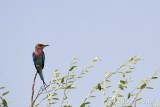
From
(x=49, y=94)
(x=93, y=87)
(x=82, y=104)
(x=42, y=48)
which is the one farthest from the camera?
(x=42, y=48)

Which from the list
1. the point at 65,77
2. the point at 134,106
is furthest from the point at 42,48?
the point at 134,106

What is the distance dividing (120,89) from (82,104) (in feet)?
2.15

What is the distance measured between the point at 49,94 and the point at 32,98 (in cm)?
34

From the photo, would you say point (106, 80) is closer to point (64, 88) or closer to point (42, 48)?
point (64, 88)

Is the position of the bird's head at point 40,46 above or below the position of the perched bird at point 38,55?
above

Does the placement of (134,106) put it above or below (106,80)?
below

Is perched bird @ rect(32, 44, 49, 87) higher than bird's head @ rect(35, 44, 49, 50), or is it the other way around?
bird's head @ rect(35, 44, 49, 50)

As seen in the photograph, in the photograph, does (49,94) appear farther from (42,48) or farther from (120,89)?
(42,48)

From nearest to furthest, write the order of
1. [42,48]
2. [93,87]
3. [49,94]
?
[93,87]
[49,94]
[42,48]

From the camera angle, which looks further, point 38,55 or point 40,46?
point 38,55

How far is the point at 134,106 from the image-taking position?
14.1 feet

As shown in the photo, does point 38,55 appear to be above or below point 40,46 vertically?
below

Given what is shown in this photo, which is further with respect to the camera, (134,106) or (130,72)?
(130,72)

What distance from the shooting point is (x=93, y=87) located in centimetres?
452
